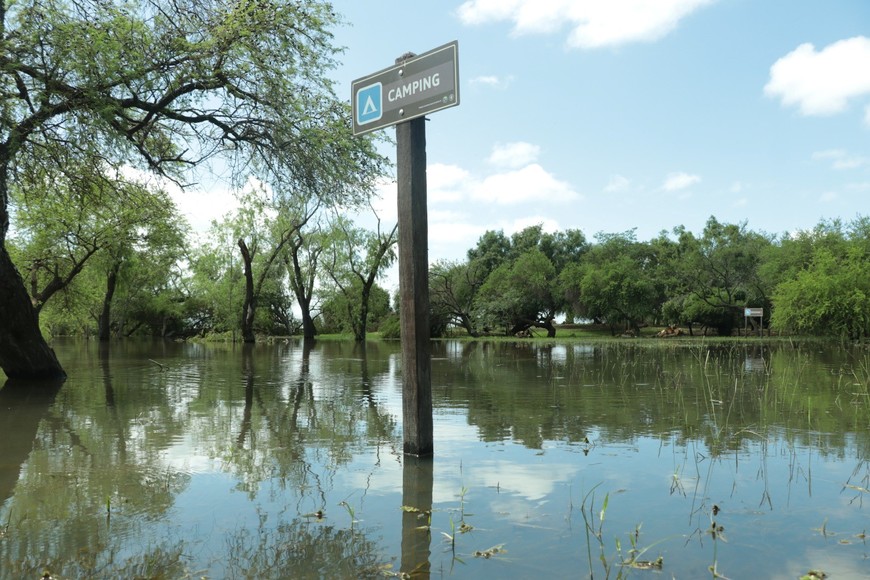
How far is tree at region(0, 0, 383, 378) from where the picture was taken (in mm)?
9891

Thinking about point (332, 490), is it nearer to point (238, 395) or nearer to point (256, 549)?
point (256, 549)

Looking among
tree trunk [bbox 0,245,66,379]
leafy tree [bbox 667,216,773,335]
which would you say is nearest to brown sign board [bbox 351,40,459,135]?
tree trunk [bbox 0,245,66,379]

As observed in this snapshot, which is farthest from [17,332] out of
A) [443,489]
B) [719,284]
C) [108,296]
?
[719,284]

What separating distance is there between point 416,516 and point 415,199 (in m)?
2.84

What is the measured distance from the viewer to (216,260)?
5009 cm

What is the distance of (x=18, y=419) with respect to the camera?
8.62 meters

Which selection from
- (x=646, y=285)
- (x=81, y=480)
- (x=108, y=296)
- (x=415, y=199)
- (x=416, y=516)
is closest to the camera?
(x=416, y=516)

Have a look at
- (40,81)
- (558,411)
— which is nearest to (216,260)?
(40,81)

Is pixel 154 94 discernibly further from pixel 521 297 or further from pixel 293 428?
pixel 521 297

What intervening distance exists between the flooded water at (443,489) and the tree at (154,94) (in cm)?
398

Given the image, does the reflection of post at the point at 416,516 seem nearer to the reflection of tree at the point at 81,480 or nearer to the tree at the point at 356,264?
the reflection of tree at the point at 81,480

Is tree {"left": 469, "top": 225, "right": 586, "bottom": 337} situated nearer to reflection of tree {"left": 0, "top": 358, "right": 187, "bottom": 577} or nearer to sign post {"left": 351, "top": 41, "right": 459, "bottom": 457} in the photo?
reflection of tree {"left": 0, "top": 358, "right": 187, "bottom": 577}

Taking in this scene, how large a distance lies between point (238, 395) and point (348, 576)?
8652 mm

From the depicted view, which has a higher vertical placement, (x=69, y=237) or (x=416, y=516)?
(x=69, y=237)
